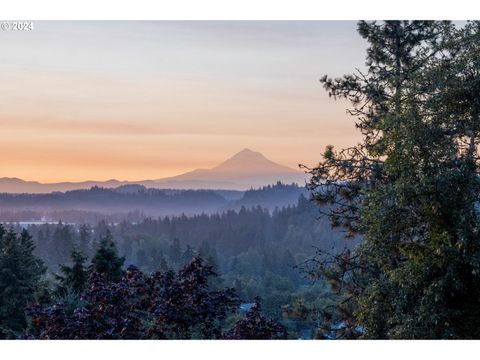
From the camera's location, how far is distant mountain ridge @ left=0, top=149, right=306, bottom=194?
51.3 feet

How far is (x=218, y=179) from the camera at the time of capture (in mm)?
16641

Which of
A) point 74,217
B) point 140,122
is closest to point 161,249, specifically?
point 74,217

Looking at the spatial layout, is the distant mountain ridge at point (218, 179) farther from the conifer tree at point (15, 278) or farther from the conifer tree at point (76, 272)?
the conifer tree at point (76, 272)

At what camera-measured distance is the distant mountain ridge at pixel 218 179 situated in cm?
1564

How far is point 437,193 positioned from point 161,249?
14278 mm

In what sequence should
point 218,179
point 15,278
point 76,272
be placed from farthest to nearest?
point 218,179, point 15,278, point 76,272

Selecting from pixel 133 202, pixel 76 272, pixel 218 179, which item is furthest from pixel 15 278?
pixel 218 179

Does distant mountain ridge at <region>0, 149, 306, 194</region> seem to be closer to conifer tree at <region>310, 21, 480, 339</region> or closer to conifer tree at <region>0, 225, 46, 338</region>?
conifer tree at <region>0, 225, 46, 338</region>

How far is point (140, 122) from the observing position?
15516 mm
